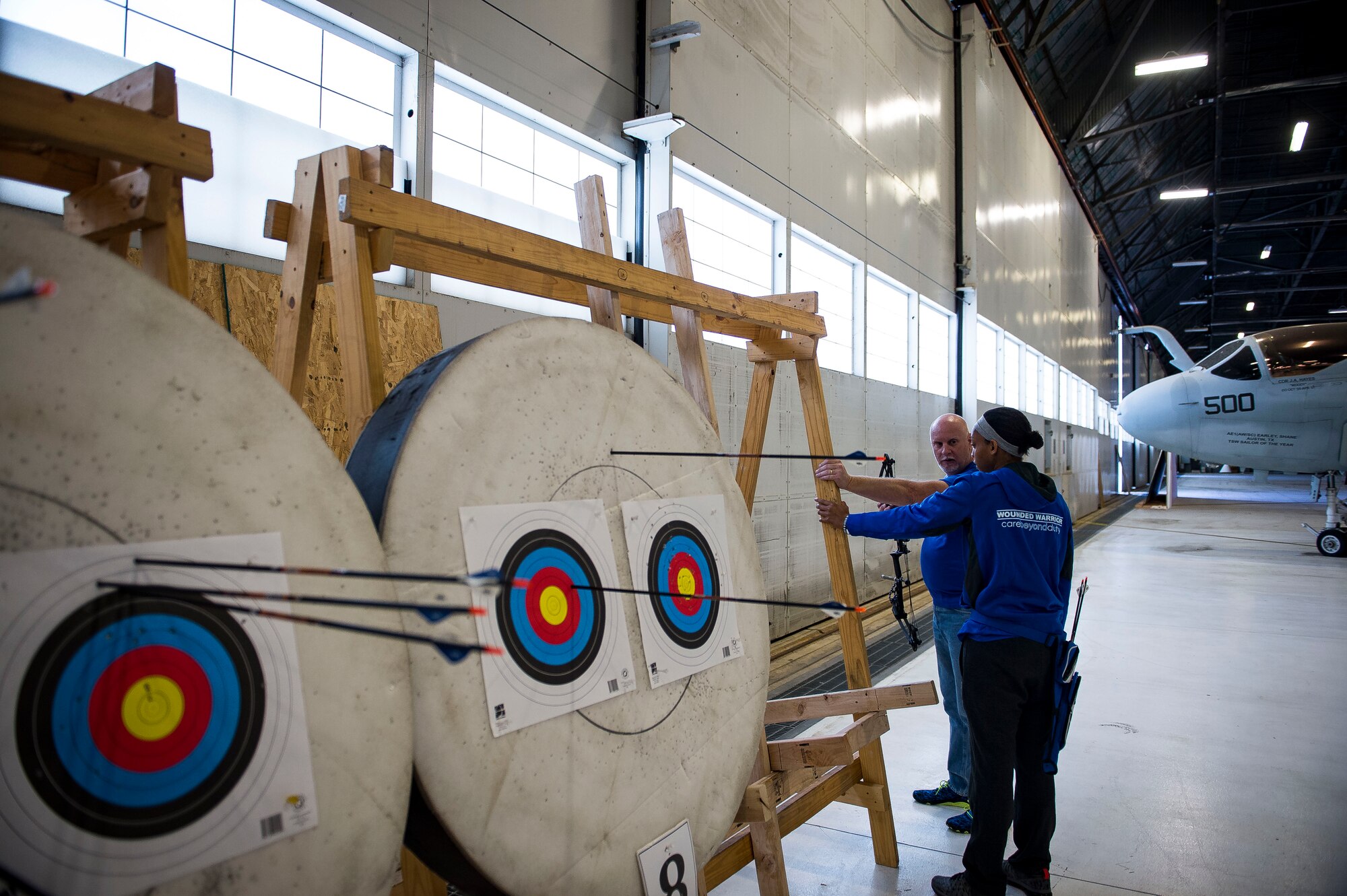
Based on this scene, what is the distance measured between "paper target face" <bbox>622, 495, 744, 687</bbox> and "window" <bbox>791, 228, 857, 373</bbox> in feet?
15.3

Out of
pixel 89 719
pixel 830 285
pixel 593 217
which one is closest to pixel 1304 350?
pixel 830 285

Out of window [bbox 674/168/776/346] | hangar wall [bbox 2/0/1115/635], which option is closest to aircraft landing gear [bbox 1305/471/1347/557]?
hangar wall [bbox 2/0/1115/635]

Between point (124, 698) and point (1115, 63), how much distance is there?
63.5 feet

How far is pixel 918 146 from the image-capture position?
891cm

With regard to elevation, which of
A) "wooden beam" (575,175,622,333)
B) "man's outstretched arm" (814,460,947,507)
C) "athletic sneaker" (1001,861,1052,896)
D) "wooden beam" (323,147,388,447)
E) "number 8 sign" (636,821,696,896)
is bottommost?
"athletic sneaker" (1001,861,1052,896)

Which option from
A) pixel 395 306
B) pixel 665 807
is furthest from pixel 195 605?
pixel 395 306

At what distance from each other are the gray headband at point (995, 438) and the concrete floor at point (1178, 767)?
4.84 ft

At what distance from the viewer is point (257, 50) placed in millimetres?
2787

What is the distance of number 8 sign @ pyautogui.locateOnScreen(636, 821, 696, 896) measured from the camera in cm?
157

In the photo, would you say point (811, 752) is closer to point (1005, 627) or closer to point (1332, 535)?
point (1005, 627)

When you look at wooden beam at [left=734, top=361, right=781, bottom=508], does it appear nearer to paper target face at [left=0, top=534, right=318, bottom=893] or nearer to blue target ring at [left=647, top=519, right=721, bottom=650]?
blue target ring at [left=647, top=519, right=721, bottom=650]

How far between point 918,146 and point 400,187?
7.28m

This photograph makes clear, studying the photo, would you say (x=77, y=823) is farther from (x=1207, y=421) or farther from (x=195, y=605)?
(x=1207, y=421)

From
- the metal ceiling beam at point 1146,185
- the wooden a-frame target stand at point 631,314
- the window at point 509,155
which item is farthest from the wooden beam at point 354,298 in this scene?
the metal ceiling beam at point 1146,185
